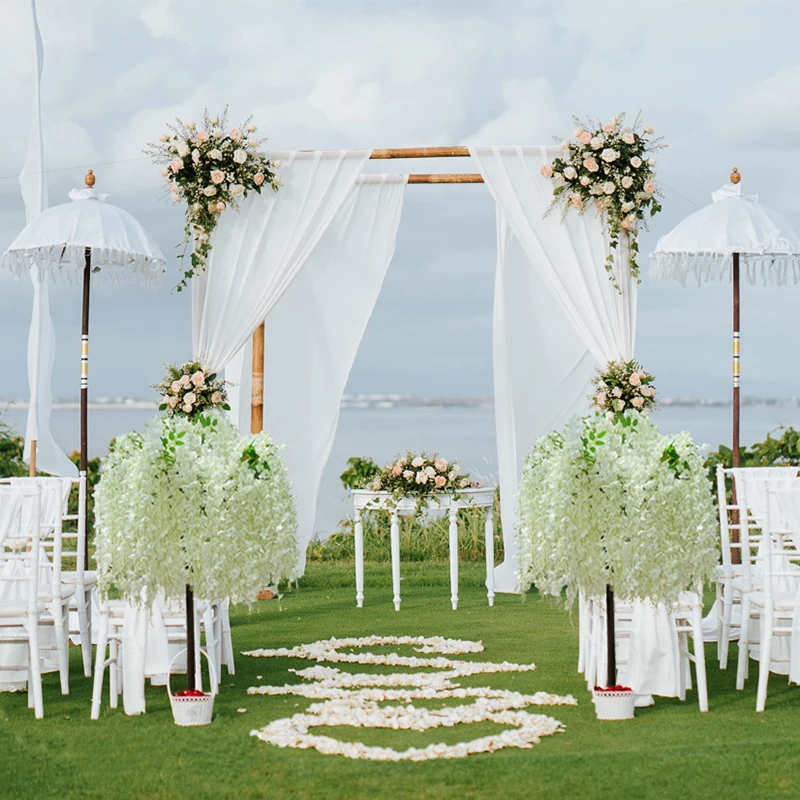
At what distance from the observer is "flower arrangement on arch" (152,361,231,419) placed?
6.86m

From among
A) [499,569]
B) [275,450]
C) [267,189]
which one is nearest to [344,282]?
[267,189]

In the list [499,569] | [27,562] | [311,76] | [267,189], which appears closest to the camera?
[27,562]

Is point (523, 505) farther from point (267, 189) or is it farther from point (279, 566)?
point (267, 189)

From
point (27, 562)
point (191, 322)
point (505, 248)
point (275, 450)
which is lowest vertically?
point (27, 562)

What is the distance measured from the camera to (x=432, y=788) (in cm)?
332

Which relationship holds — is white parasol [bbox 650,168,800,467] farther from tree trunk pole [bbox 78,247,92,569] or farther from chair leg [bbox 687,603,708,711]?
tree trunk pole [bbox 78,247,92,569]

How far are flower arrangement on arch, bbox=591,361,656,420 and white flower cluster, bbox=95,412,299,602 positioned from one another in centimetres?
321

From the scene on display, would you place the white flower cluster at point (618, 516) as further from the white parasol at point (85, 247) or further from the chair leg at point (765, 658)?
the white parasol at point (85, 247)

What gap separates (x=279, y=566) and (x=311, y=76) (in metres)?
4.92

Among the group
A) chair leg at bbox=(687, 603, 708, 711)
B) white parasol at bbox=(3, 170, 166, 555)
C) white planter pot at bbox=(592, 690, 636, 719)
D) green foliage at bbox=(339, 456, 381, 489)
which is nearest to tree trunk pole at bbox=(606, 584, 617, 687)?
white planter pot at bbox=(592, 690, 636, 719)

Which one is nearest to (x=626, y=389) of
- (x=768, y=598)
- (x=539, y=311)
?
(x=539, y=311)

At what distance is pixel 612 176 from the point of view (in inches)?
271

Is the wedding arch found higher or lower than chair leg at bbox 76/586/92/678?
higher

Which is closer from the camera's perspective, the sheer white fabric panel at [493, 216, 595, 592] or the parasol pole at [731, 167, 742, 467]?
the parasol pole at [731, 167, 742, 467]
